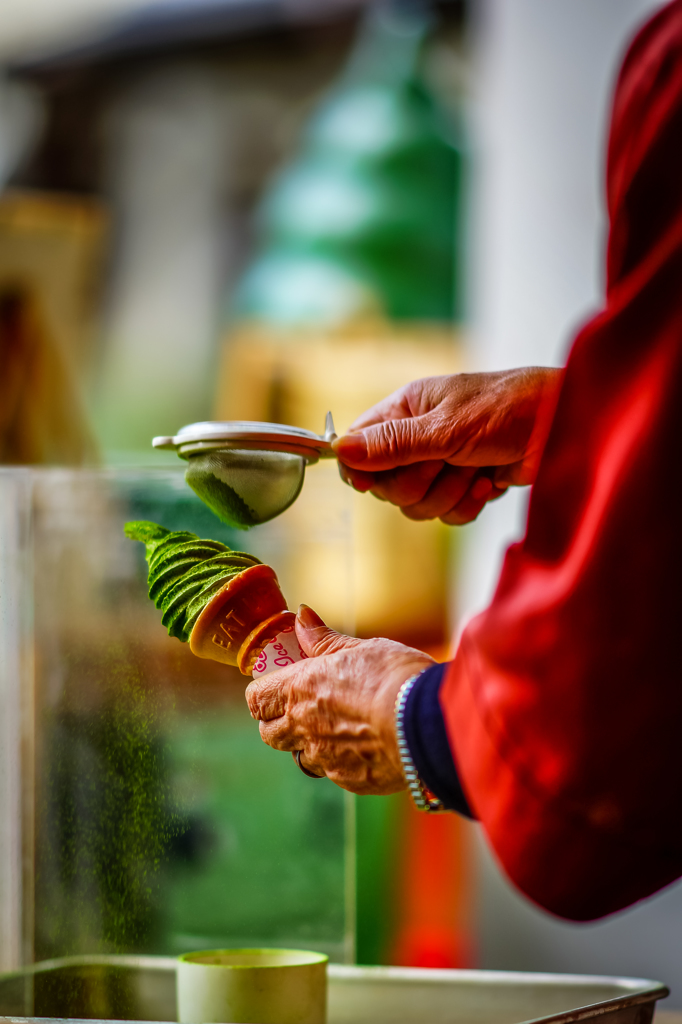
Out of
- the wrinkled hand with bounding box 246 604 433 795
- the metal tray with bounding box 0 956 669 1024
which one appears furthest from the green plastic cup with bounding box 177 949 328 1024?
the wrinkled hand with bounding box 246 604 433 795

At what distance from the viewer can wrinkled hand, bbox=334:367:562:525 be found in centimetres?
75

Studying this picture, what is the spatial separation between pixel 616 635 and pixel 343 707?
168 mm

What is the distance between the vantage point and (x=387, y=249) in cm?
157

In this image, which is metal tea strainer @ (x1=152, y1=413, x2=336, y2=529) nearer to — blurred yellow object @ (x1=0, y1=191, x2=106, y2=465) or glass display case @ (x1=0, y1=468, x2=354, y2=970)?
glass display case @ (x1=0, y1=468, x2=354, y2=970)

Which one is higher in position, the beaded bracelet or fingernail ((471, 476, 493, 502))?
fingernail ((471, 476, 493, 502))

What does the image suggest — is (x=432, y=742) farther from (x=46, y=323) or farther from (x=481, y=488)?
(x=46, y=323)

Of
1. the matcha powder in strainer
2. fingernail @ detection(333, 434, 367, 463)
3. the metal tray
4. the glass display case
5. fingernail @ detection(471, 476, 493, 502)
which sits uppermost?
fingernail @ detection(333, 434, 367, 463)

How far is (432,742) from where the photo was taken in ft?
1.66

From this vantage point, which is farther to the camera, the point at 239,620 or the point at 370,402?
the point at 370,402

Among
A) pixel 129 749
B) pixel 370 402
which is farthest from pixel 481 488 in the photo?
pixel 370 402

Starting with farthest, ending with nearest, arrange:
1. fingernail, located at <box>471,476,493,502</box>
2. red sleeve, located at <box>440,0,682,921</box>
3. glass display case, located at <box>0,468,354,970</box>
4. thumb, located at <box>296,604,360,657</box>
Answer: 1. fingernail, located at <box>471,476,493,502</box>
2. glass display case, located at <box>0,468,354,970</box>
3. thumb, located at <box>296,604,360,657</box>
4. red sleeve, located at <box>440,0,682,921</box>

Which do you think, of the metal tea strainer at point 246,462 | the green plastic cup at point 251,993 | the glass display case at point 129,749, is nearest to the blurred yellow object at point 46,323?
the glass display case at point 129,749

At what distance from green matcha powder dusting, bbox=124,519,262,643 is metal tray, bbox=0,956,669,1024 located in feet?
0.81

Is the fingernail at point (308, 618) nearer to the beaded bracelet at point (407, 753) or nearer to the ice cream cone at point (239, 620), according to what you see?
the ice cream cone at point (239, 620)
